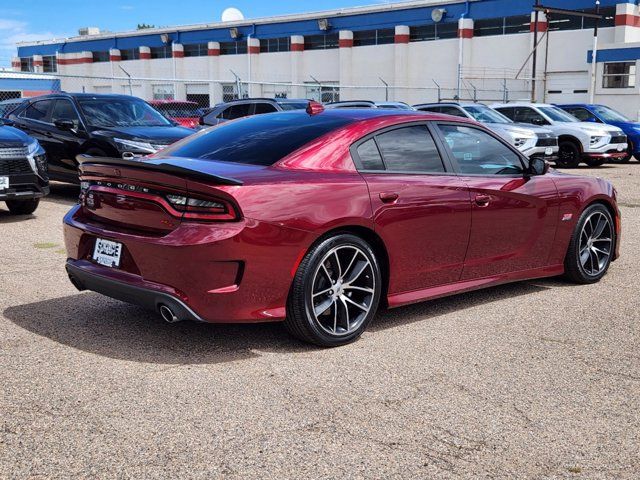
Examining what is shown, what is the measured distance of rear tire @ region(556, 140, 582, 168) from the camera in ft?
64.3

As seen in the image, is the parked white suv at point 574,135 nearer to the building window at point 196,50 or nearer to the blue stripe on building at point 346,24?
the blue stripe on building at point 346,24

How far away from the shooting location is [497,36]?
43188mm

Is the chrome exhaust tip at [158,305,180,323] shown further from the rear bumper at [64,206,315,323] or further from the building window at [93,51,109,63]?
the building window at [93,51,109,63]

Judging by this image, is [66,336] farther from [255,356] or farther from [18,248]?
[18,248]

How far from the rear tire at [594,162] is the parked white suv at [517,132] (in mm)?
1284

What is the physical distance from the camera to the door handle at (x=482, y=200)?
216 inches

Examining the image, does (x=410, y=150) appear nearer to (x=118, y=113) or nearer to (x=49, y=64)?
(x=118, y=113)

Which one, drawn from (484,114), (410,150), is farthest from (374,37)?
(410,150)

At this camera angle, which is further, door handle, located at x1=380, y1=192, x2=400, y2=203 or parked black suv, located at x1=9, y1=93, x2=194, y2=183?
parked black suv, located at x1=9, y1=93, x2=194, y2=183

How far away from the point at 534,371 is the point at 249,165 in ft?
6.95

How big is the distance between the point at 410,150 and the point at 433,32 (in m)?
43.0

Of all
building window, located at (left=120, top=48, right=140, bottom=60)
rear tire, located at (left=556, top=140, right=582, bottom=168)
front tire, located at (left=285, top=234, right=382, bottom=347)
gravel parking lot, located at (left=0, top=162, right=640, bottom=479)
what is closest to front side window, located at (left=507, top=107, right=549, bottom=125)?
rear tire, located at (left=556, top=140, right=582, bottom=168)

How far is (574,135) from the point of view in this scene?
19609 millimetres

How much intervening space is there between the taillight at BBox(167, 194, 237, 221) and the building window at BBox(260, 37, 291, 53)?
49.8 metres
